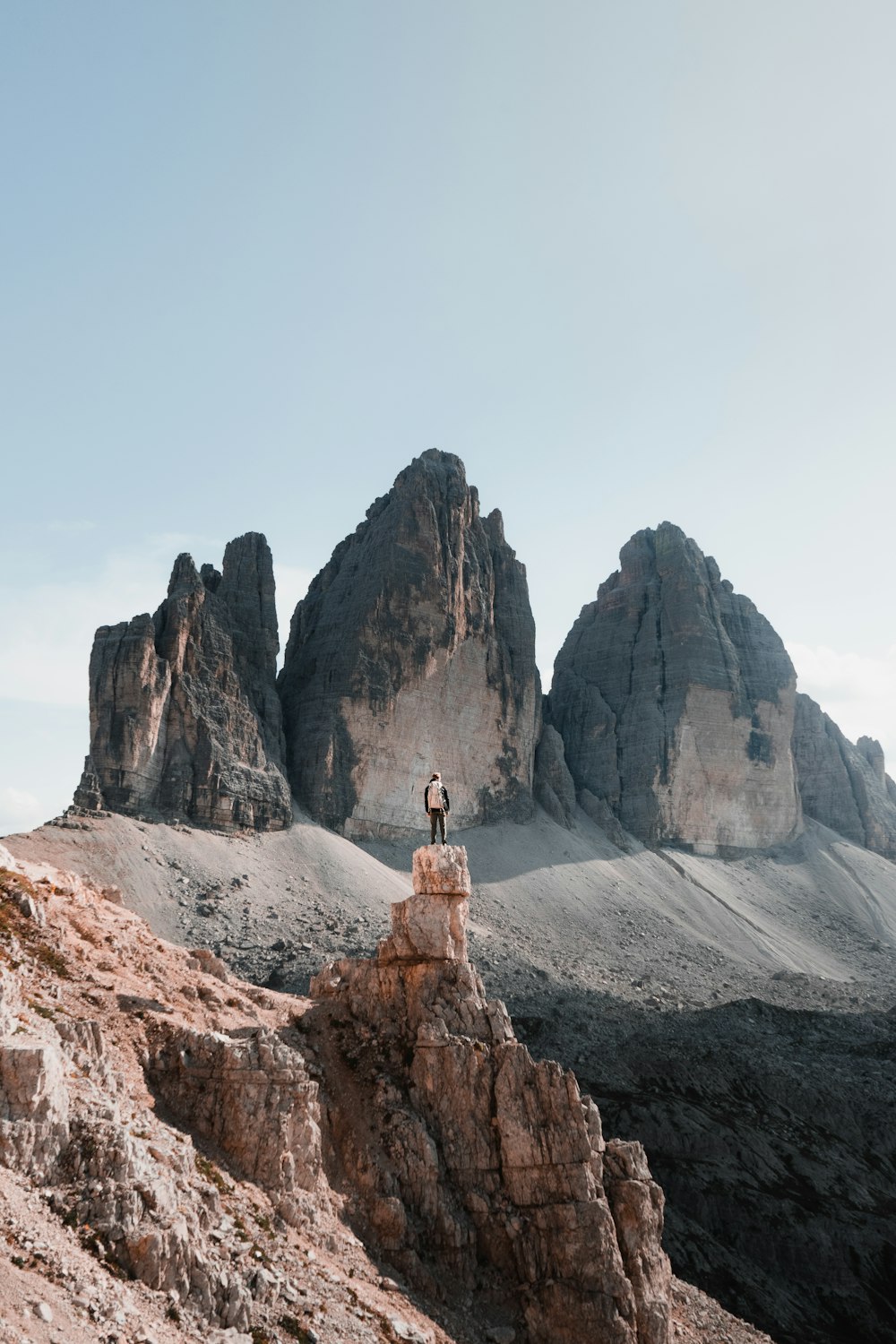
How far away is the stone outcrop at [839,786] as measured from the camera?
157m

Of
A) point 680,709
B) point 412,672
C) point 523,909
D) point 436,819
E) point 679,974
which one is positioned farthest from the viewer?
point 680,709

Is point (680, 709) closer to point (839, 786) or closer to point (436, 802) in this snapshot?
point (839, 786)

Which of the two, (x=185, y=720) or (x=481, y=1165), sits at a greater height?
(x=185, y=720)

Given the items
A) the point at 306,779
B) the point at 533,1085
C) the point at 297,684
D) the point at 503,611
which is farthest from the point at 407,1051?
the point at 503,611

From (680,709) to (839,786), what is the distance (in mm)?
38074

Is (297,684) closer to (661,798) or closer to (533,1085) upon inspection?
(661,798)

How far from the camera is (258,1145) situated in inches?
795

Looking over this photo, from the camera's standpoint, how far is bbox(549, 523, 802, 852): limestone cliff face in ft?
447

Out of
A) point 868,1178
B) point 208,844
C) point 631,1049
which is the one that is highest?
point 208,844

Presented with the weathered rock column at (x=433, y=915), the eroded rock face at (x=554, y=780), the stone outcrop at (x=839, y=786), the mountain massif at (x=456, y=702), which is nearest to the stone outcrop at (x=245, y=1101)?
the weathered rock column at (x=433, y=915)

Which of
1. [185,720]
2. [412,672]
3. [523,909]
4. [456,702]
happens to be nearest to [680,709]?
[456,702]

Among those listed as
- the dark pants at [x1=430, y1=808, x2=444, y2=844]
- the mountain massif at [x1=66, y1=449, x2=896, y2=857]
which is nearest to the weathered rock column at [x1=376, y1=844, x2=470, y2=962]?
the dark pants at [x1=430, y1=808, x2=444, y2=844]

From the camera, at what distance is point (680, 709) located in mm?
137375

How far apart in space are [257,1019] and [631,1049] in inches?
1787
